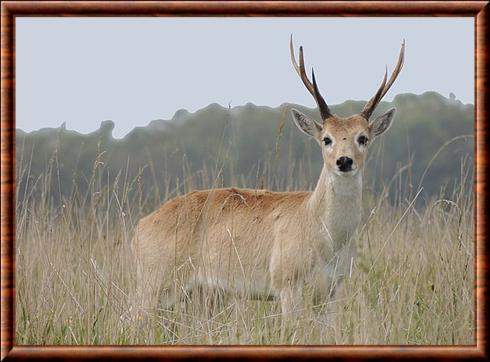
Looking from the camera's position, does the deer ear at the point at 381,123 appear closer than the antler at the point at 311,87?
No

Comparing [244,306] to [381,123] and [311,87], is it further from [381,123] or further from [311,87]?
[381,123]

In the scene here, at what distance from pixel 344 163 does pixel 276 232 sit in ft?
3.61

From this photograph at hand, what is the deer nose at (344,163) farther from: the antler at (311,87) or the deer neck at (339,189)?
the antler at (311,87)

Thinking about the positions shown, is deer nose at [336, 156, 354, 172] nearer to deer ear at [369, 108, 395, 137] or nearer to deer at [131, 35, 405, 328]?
deer at [131, 35, 405, 328]

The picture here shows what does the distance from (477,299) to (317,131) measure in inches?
111

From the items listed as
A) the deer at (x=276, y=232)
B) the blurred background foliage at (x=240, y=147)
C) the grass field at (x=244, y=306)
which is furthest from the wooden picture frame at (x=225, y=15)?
the blurred background foliage at (x=240, y=147)

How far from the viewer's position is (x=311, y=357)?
214 inches

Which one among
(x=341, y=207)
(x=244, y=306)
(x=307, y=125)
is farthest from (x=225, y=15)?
(x=341, y=207)

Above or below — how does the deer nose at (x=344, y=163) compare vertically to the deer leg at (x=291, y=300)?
above

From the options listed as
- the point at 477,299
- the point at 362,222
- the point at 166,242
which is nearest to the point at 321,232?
the point at 362,222

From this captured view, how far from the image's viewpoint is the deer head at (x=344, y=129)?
7.67 metres

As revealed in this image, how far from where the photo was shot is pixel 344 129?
786cm

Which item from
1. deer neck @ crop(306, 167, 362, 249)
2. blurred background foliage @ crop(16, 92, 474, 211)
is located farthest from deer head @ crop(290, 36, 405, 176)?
blurred background foliage @ crop(16, 92, 474, 211)

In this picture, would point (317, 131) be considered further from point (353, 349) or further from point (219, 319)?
point (353, 349)
